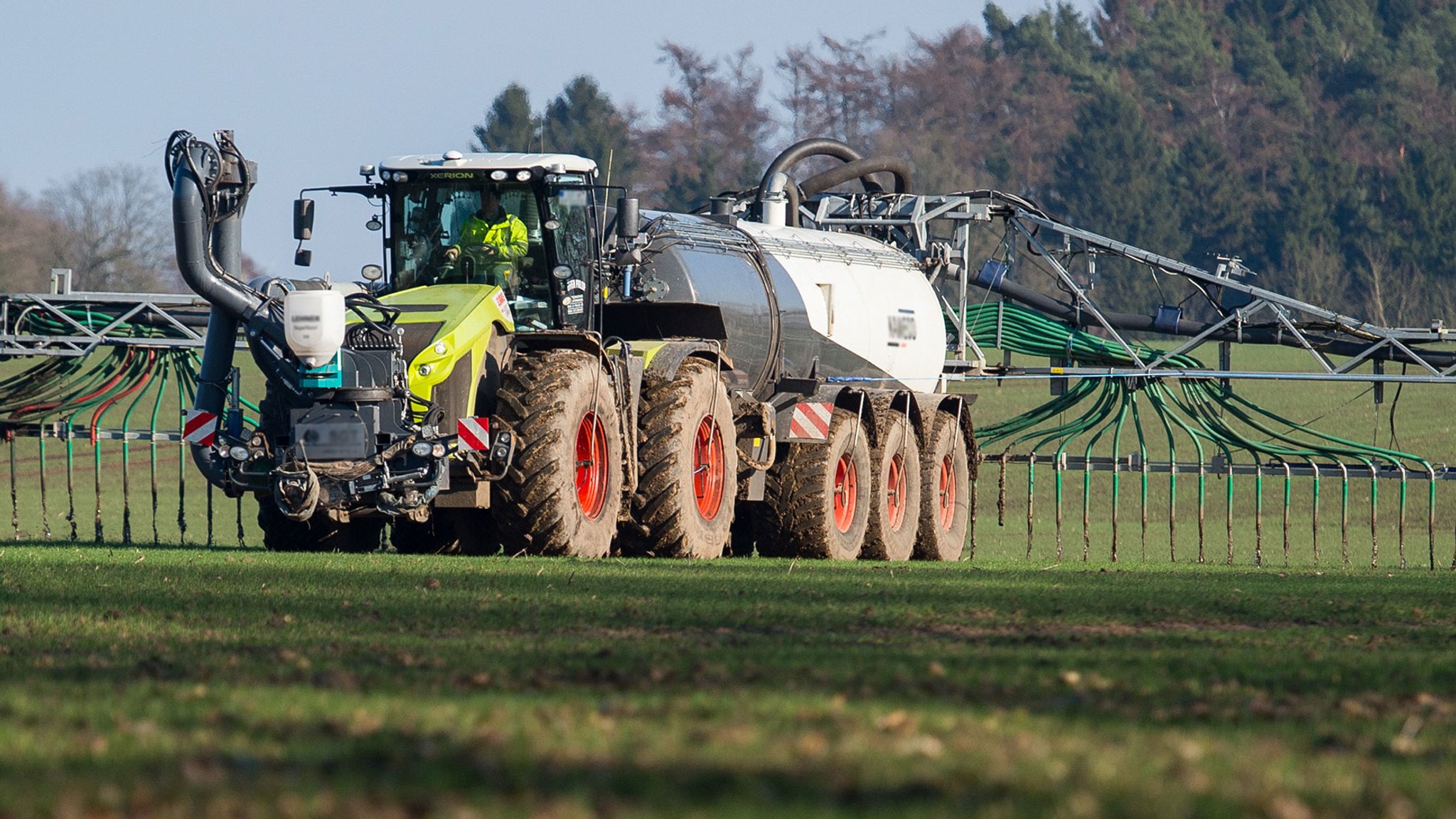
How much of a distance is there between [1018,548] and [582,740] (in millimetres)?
24776

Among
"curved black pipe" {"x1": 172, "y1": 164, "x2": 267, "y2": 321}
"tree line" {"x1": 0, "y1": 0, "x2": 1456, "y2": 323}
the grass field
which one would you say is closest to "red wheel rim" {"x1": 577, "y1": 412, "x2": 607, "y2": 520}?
the grass field

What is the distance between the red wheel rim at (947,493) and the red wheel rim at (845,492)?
10.1 ft

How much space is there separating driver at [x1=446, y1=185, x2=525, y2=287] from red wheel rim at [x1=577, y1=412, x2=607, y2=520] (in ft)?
4.91

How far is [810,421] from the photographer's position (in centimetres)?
1948

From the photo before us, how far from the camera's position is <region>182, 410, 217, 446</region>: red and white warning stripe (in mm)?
15922

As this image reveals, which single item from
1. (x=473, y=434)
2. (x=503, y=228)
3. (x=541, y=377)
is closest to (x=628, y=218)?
(x=503, y=228)

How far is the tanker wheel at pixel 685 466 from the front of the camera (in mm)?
16609

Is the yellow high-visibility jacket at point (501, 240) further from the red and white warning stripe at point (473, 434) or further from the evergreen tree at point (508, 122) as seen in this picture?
the evergreen tree at point (508, 122)

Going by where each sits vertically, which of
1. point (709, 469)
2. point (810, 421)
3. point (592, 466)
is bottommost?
point (709, 469)

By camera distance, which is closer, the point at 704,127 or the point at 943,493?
the point at 943,493

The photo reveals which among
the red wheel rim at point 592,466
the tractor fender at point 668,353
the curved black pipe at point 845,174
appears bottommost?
the red wheel rim at point 592,466

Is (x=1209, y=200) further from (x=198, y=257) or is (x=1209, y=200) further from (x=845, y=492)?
(x=198, y=257)

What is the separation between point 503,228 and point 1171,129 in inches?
2786

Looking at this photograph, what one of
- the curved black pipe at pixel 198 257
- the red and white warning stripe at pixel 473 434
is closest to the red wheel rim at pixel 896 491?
the red and white warning stripe at pixel 473 434
